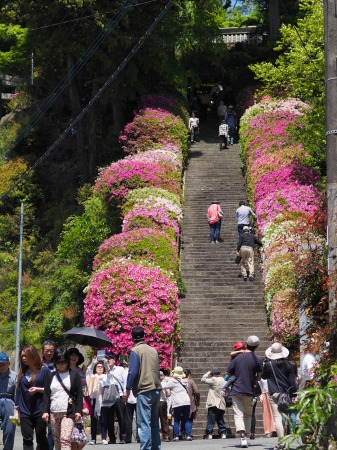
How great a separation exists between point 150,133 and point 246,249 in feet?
36.0

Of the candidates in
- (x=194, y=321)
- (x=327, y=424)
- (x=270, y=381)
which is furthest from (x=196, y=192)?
(x=327, y=424)

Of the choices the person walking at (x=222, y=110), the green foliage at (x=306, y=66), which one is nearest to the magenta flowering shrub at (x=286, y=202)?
the green foliage at (x=306, y=66)

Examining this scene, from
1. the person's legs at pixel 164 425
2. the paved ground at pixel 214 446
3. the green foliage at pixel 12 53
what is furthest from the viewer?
the green foliage at pixel 12 53

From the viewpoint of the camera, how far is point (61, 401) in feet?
48.3

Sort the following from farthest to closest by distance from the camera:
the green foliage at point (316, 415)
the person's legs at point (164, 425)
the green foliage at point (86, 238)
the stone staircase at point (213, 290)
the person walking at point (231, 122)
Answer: the person walking at point (231, 122) → the green foliage at point (86, 238) → the stone staircase at point (213, 290) → the person's legs at point (164, 425) → the green foliage at point (316, 415)

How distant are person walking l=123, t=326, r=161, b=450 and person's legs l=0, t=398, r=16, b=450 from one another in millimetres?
2263

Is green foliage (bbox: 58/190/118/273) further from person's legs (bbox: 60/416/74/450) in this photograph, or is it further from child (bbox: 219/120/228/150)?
person's legs (bbox: 60/416/74/450)

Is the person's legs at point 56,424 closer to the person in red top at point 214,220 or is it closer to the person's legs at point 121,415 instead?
the person's legs at point 121,415

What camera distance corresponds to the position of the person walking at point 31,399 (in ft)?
49.6

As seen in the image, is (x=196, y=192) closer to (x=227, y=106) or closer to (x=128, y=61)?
(x=128, y=61)

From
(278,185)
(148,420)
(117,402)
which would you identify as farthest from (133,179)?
(148,420)

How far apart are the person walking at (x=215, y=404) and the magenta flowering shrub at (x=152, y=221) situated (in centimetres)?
931

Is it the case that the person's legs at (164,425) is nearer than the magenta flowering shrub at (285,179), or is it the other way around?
the person's legs at (164,425)

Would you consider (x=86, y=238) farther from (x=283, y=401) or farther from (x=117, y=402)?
(x=283, y=401)
